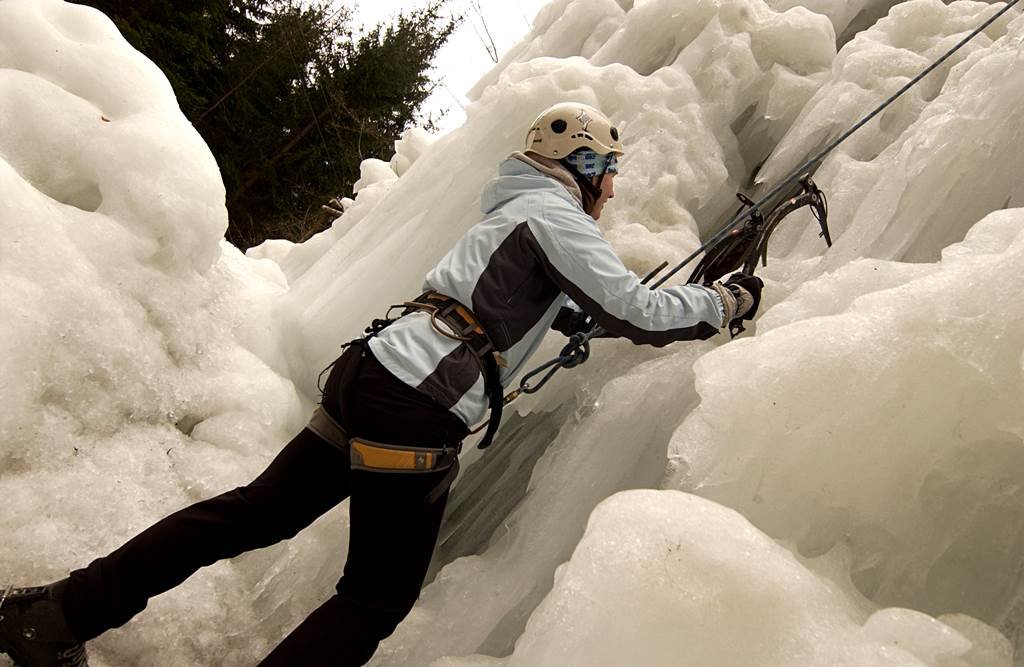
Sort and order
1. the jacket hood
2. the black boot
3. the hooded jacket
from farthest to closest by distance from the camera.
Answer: the jacket hood < the hooded jacket < the black boot

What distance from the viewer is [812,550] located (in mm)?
1349

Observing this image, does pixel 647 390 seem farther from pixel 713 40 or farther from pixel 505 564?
pixel 713 40

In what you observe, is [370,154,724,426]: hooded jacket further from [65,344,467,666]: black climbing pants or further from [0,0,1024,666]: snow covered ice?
[0,0,1024,666]: snow covered ice

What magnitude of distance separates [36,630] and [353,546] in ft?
2.21

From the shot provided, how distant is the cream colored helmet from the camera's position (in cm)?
188

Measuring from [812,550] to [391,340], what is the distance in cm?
97

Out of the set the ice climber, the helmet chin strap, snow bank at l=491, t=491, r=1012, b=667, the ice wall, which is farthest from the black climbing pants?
the helmet chin strap

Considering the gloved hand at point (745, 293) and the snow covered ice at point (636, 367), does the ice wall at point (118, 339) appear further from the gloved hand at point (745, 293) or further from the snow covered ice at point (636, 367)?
the gloved hand at point (745, 293)

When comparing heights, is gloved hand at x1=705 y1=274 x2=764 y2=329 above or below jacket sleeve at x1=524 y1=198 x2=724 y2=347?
below

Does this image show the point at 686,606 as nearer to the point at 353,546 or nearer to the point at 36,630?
the point at 353,546

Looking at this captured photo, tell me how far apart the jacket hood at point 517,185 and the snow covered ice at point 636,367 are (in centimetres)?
59

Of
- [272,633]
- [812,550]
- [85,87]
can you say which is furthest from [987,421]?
[85,87]

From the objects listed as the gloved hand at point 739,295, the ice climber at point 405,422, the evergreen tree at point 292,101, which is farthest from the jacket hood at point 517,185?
the evergreen tree at point 292,101

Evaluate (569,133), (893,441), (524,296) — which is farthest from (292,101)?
(893,441)
